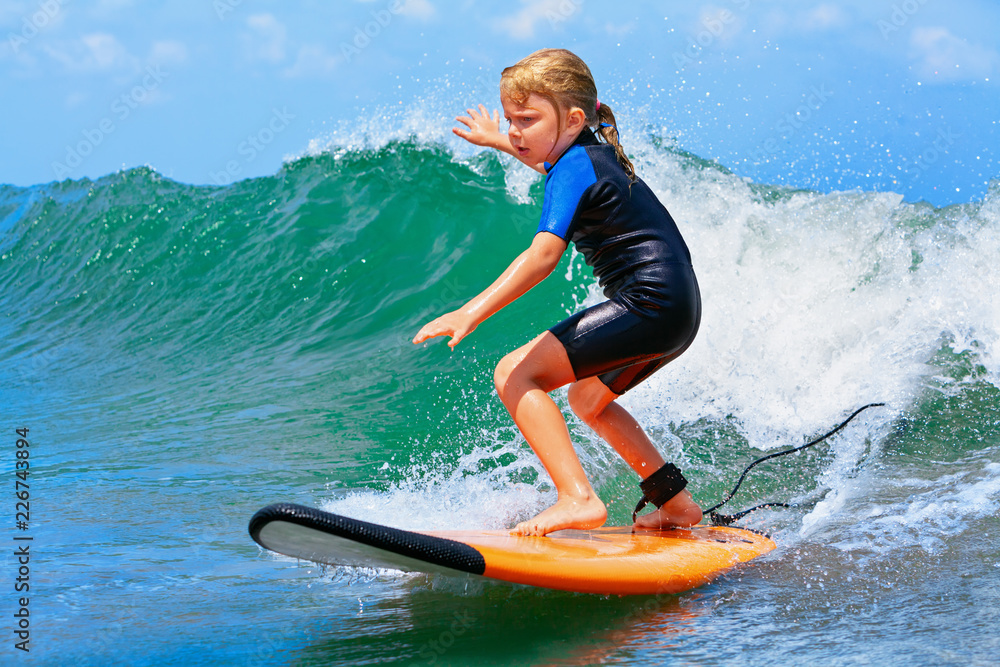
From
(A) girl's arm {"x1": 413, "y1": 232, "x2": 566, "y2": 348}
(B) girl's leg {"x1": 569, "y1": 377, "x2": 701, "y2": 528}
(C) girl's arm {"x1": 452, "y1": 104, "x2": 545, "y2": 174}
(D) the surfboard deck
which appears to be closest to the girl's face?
(A) girl's arm {"x1": 413, "y1": 232, "x2": 566, "y2": 348}

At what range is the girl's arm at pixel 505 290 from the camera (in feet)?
8.04

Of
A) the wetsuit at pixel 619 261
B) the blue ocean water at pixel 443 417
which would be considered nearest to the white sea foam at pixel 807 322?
the blue ocean water at pixel 443 417

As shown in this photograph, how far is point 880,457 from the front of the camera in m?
4.32

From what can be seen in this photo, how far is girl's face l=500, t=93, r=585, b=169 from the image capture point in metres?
2.80

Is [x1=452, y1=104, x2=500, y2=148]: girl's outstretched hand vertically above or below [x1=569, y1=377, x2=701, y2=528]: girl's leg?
above

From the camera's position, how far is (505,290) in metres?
2.56

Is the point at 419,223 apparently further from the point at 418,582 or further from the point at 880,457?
the point at 418,582

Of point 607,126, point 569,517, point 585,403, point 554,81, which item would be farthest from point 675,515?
point 554,81

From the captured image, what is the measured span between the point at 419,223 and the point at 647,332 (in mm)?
6882

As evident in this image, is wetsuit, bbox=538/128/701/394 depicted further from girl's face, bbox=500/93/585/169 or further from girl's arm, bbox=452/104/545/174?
girl's arm, bbox=452/104/545/174

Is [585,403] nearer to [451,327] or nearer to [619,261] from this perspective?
[619,261]

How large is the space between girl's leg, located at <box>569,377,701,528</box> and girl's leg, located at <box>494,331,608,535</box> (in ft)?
1.30

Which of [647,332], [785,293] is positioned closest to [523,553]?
[647,332]

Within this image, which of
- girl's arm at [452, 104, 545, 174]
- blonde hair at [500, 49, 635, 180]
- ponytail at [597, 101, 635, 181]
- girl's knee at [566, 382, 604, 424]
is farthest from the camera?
girl's arm at [452, 104, 545, 174]
